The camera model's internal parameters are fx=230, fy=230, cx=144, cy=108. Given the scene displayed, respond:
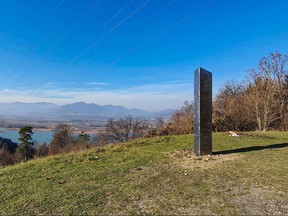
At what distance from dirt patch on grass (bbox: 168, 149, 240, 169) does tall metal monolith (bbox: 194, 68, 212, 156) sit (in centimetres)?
33

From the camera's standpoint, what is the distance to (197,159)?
6.96 metres

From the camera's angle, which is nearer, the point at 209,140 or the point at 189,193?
the point at 189,193

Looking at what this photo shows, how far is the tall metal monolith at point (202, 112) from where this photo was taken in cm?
749

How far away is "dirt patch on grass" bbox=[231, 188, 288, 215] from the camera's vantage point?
11.3 feet

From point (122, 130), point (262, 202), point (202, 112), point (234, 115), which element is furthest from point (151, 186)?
point (122, 130)

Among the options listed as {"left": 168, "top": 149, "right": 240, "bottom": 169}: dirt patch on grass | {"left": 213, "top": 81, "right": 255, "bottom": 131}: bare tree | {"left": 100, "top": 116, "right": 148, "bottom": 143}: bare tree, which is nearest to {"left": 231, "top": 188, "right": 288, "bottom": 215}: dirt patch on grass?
{"left": 168, "top": 149, "right": 240, "bottom": 169}: dirt patch on grass

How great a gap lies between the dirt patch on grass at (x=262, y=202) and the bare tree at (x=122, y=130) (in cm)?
2912

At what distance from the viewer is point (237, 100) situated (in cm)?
2122

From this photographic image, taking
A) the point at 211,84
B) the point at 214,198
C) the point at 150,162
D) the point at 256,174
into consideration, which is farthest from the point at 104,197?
the point at 211,84

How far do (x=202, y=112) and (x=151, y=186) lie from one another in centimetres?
368

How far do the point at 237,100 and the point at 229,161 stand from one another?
1592 cm

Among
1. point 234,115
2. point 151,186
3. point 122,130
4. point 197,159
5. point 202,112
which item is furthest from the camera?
point 122,130

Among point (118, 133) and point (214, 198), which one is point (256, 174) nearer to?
point (214, 198)

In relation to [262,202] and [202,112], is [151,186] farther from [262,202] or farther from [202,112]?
[202,112]
